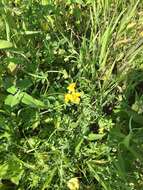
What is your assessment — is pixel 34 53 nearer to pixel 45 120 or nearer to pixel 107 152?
pixel 45 120

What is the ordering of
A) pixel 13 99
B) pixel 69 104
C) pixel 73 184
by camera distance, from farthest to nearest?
pixel 69 104 < pixel 73 184 < pixel 13 99

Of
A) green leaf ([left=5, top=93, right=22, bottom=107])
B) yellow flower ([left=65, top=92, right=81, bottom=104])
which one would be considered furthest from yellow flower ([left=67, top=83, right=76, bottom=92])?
green leaf ([left=5, top=93, right=22, bottom=107])

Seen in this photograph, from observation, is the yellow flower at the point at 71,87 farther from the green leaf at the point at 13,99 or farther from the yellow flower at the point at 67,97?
the green leaf at the point at 13,99

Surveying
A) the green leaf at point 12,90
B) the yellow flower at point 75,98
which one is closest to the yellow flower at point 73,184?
the yellow flower at point 75,98

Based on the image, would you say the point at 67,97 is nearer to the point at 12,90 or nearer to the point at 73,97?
the point at 73,97

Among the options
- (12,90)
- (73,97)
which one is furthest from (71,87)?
(12,90)
